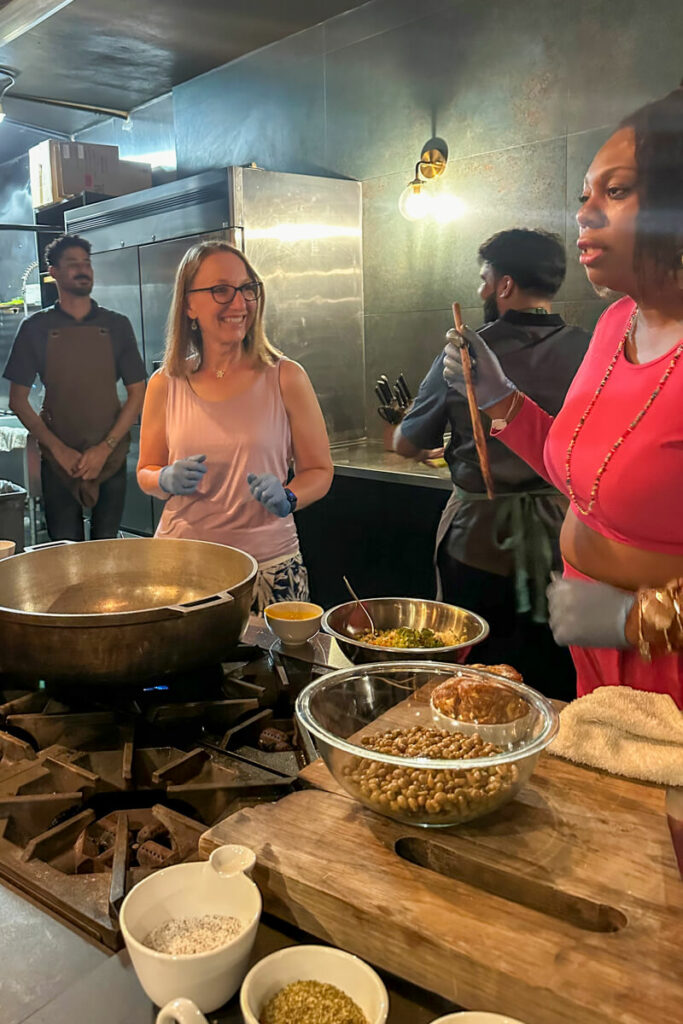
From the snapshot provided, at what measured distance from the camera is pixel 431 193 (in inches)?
133

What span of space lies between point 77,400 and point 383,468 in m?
1.57

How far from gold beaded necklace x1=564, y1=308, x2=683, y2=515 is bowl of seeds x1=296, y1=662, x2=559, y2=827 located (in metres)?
0.53

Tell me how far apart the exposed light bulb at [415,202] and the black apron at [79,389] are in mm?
1516

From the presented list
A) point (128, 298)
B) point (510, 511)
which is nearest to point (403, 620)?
point (510, 511)

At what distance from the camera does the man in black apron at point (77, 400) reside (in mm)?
3729

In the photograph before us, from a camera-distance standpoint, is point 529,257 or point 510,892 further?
point 529,257

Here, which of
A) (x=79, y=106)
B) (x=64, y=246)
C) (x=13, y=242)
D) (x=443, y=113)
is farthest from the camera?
(x=13, y=242)

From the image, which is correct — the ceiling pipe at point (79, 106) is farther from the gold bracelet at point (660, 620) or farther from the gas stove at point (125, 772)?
the gold bracelet at point (660, 620)

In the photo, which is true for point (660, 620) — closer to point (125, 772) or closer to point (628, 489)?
point (628, 489)

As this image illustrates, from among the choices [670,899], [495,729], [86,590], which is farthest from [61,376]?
[670,899]

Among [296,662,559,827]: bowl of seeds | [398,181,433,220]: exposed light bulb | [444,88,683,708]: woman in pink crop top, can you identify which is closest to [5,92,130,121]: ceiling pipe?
[398,181,433,220]: exposed light bulb

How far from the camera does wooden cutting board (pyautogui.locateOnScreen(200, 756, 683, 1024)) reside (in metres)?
0.61

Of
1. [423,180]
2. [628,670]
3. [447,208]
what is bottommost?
[628,670]

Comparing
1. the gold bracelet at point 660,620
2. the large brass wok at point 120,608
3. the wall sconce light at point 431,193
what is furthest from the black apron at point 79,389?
the gold bracelet at point 660,620
